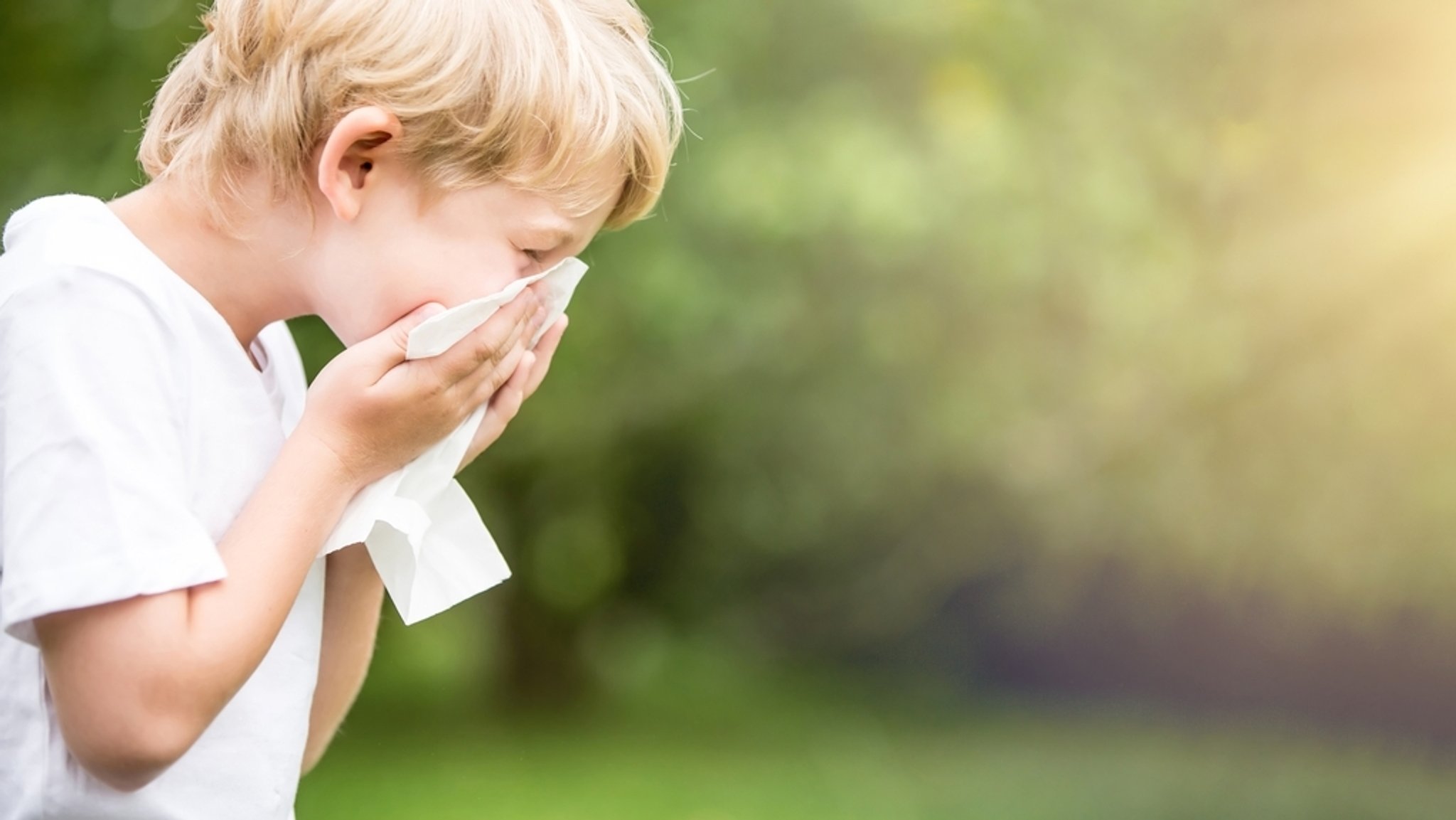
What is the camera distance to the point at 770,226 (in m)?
4.41

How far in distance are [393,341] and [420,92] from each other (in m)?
0.28

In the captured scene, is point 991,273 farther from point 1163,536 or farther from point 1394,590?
point 1394,590

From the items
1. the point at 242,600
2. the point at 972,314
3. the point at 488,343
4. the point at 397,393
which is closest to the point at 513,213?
the point at 488,343

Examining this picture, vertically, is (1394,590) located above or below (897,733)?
above

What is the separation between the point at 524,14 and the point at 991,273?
439 centimetres

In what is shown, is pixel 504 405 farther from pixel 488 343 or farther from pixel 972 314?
pixel 972 314

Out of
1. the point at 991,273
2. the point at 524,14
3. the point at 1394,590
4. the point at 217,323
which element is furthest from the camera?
the point at 1394,590

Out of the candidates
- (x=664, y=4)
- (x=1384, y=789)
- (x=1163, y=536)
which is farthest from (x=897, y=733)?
(x=664, y=4)

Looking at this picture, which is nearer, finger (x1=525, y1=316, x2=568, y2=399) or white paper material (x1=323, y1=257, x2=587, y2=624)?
white paper material (x1=323, y1=257, x2=587, y2=624)

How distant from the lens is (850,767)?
20.3 ft

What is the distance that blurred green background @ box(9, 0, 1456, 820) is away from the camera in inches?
187

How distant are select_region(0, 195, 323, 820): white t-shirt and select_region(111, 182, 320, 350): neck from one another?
0.08 metres

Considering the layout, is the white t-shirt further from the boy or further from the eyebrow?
the eyebrow

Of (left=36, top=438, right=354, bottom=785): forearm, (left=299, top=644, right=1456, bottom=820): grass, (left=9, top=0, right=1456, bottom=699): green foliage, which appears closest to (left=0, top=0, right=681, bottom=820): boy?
(left=36, top=438, right=354, bottom=785): forearm
